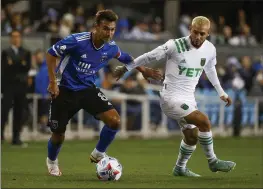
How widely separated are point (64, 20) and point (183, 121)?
13.3 metres

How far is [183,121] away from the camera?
11.7 m

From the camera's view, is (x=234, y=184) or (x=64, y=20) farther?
(x=64, y=20)

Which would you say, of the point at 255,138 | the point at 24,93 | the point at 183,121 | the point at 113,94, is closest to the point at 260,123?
the point at 255,138

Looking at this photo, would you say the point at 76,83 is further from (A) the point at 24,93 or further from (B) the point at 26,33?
(B) the point at 26,33

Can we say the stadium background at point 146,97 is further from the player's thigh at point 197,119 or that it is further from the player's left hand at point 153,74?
the player's left hand at point 153,74

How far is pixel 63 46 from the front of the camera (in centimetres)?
1118

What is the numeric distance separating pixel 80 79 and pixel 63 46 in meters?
0.53

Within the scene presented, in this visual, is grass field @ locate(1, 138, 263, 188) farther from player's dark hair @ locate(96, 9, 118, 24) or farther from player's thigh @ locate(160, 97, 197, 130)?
player's dark hair @ locate(96, 9, 118, 24)

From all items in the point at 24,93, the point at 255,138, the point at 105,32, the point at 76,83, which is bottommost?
the point at 255,138

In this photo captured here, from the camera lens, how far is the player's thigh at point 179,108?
37.8 ft

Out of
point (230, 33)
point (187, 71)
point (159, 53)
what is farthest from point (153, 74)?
point (230, 33)

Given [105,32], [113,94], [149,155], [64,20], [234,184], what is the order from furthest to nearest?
[64,20], [113,94], [149,155], [105,32], [234,184]

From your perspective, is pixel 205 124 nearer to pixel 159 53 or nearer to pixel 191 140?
pixel 191 140

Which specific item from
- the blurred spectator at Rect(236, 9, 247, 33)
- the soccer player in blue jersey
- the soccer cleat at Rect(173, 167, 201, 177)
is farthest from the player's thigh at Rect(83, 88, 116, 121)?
the blurred spectator at Rect(236, 9, 247, 33)
